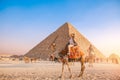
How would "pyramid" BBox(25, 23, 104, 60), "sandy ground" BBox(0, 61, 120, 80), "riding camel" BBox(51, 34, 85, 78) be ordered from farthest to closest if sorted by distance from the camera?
"pyramid" BBox(25, 23, 104, 60), "sandy ground" BBox(0, 61, 120, 80), "riding camel" BBox(51, 34, 85, 78)

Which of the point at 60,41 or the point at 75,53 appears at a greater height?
the point at 60,41

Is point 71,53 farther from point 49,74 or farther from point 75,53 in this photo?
point 49,74

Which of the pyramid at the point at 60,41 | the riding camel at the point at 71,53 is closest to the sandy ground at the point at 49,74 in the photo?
the riding camel at the point at 71,53

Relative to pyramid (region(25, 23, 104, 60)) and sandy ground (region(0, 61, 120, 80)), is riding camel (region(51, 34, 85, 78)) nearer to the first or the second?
sandy ground (region(0, 61, 120, 80))

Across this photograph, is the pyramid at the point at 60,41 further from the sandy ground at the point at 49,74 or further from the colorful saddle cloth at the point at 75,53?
the colorful saddle cloth at the point at 75,53

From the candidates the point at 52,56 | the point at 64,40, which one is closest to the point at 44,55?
the point at 64,40

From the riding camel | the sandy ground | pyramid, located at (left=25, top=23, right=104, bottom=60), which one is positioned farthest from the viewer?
pyramid, located at (left=25, top=23, right=104, bottom=60)

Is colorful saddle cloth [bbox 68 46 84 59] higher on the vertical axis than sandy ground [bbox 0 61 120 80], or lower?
higher

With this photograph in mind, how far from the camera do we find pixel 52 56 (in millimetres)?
6000

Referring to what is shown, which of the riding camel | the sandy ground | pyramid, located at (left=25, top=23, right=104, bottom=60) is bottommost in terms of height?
the sandy ground

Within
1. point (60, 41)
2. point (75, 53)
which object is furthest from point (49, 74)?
point (60, 41)

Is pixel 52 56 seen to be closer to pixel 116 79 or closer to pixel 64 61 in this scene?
pixel 64 61

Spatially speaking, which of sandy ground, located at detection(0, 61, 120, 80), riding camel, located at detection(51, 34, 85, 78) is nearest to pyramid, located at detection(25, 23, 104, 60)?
sandy ground, located at detection(0, 61, 120, 80)

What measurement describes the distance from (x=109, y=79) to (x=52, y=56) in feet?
4.09
